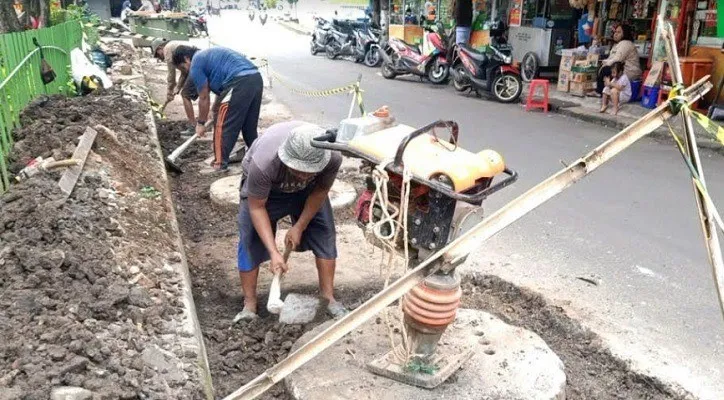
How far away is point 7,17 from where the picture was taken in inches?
360

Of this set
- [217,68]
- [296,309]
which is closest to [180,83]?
[217,68]

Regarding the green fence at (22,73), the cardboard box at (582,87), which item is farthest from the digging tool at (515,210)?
the cardboard box at (582,87)

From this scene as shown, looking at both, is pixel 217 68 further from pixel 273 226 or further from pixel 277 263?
pixel 277 263

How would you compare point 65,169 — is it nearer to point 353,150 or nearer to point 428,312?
point 353,150

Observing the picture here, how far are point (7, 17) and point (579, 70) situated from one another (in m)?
9.73

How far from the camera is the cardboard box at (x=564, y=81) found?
12.0 meters

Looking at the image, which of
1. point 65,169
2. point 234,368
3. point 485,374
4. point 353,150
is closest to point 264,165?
point 353,150

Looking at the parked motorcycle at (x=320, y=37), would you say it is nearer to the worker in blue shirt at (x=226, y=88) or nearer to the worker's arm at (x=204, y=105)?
the worker's arm at (x=204, y=105)

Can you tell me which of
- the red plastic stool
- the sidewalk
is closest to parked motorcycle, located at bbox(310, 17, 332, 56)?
the sidewalk

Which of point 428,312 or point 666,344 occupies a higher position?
point 428,312

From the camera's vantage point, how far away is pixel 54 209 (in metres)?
3.68

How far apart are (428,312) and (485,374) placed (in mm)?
666

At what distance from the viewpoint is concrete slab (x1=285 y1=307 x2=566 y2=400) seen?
9.06ft

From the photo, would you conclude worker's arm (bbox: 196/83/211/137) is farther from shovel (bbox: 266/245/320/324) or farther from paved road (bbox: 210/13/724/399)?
shovel (bbox: 266/245/320/324)
